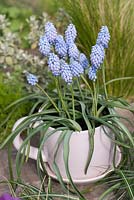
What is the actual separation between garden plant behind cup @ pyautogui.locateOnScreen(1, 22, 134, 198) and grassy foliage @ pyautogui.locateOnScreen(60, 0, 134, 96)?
0.43 meters

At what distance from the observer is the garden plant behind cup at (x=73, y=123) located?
6.15ft

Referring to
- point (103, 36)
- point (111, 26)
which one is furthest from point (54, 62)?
point (111, 26)

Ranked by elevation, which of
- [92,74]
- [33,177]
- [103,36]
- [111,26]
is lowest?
[33,177]

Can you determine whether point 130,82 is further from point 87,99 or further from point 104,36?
point 104,36

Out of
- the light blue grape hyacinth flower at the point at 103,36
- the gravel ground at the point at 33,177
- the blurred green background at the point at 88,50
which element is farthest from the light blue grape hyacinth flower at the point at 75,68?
the blurred green background at the point at 88,50

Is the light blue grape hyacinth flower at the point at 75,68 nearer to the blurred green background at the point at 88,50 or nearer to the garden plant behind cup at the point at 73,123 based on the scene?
the garden plant behind cup at the point at 73,123

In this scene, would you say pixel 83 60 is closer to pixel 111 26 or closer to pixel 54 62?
pixel 54 62

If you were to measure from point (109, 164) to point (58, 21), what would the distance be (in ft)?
4.24

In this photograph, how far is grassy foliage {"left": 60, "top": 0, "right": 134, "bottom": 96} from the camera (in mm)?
2461

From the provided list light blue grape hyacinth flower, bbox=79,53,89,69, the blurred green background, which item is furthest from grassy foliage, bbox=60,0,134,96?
light blue grape hyacinth flower, bbox=79,53,89,69

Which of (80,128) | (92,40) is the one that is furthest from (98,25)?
(80,128)

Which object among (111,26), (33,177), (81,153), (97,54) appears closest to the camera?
(97,54)

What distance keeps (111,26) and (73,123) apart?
68 cm

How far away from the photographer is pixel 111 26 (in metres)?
2.46
